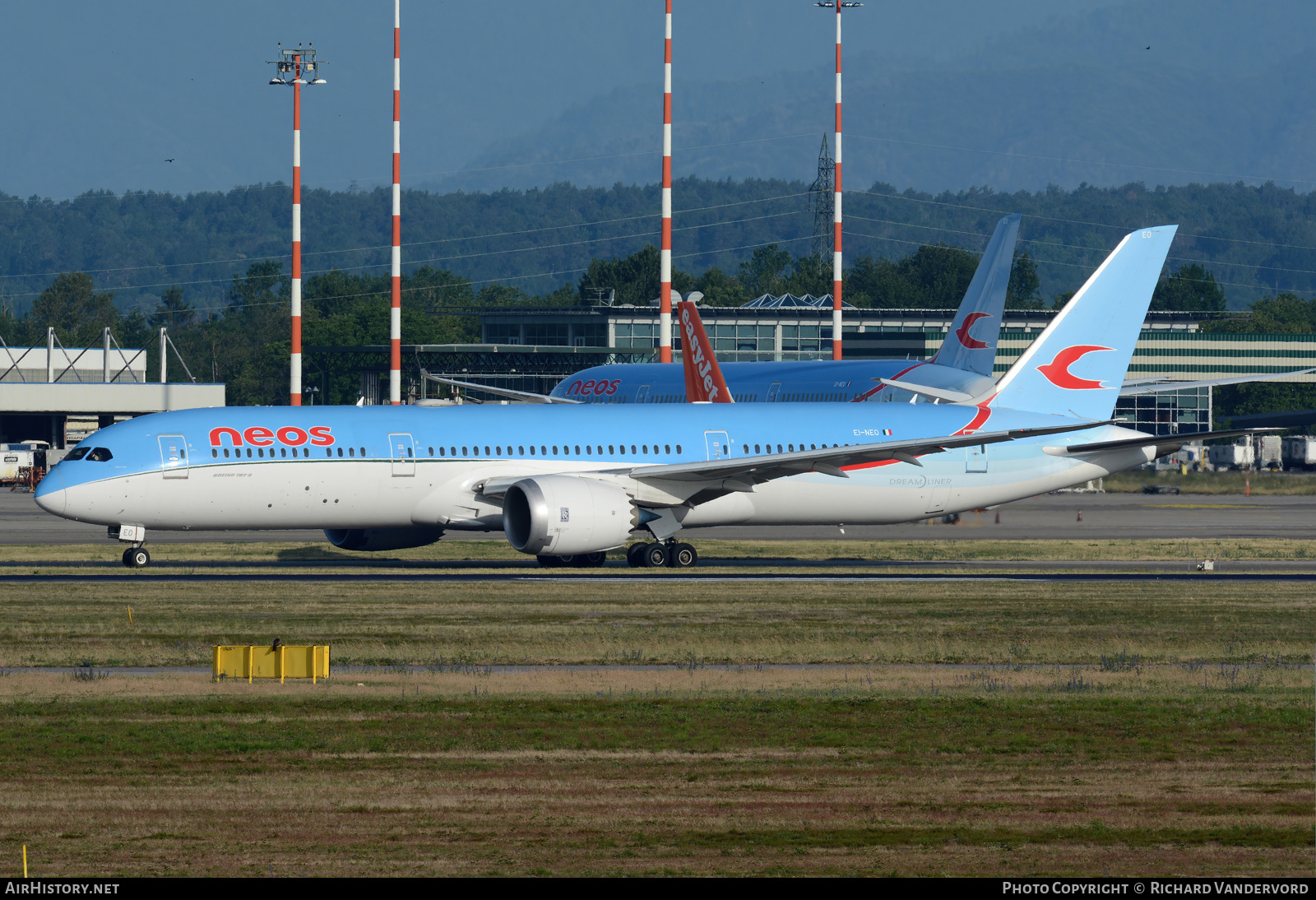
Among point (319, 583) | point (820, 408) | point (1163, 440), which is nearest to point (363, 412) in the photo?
point (319, 583)

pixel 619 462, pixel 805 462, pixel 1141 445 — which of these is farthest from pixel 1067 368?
pixel 619 462

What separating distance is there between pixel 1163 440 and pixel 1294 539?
15.3m

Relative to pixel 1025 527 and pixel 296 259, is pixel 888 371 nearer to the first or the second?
pixel 1025 527

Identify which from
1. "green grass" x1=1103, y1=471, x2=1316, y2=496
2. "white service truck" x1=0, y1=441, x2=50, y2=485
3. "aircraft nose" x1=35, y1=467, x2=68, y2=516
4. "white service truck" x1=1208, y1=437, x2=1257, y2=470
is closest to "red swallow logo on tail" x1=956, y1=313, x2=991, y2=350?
"green grass" x1=1103, y1=471, x2=1316, y2=496

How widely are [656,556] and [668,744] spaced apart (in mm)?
24990

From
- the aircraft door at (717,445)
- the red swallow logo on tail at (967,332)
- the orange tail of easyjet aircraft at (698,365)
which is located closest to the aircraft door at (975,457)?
the aircraft door at (717,445)

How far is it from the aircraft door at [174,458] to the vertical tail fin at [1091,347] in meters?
23.1

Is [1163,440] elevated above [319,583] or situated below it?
above

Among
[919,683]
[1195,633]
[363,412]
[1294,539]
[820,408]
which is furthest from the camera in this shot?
[1294,539]

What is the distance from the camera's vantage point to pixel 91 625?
1148 inches

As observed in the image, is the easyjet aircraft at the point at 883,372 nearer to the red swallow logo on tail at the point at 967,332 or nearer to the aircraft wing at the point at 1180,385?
the red swallow logo on tail at the point at 967,332

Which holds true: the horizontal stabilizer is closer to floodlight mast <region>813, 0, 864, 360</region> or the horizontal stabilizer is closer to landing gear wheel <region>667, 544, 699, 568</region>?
landing gear wheel <region>667, 544, 699, 568</region>
